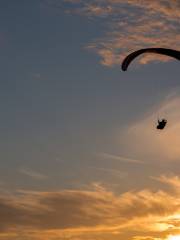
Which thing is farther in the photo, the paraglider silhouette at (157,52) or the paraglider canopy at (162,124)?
the paraglider canopy at (162,124)

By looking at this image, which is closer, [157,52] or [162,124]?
[157,52]

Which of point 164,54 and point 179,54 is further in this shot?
point 164,54

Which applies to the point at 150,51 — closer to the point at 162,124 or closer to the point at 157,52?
the point at 157,52

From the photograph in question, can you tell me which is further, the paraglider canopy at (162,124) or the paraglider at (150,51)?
the paraglider canopy at (162,124)

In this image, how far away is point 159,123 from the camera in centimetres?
6512

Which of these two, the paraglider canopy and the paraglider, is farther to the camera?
the paraglider canopy

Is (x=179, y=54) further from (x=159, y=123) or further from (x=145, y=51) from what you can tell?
(x=159, y=123)

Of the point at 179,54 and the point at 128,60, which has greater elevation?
the point at 128,60

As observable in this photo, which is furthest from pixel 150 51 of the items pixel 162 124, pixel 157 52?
pixel 162 124

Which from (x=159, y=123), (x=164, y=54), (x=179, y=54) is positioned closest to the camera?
(x=179, y=54)

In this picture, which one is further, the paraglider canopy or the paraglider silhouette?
the paraglider canopy

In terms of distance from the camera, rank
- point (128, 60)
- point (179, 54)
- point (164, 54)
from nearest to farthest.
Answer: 1. point (179, 54)
2. point (164, 54)
3. point (128, 60)

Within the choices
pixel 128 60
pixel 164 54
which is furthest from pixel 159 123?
pixel 164 54

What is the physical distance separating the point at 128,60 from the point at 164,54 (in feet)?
23.4
